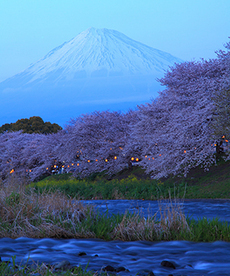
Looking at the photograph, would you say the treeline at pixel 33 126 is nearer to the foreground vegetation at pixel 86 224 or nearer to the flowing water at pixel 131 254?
the foreground vegetation at pixel 86 224

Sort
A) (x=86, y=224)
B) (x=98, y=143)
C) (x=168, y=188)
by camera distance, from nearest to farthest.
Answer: (x=86, y=224), (x=168, y=188), (x=98, y=143)

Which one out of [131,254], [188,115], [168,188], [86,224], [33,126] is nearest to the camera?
[131,254]

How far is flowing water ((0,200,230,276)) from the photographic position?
6445 millimetres

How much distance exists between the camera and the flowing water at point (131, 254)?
6.45 metres

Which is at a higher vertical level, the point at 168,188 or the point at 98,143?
the point at 98,143

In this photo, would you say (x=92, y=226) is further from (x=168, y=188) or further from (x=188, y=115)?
(x=188, y=115)

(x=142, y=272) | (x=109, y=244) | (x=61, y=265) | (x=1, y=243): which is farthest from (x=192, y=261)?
(x=1, y=243)

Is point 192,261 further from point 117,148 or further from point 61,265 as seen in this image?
point 117,148

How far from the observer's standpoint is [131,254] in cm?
744

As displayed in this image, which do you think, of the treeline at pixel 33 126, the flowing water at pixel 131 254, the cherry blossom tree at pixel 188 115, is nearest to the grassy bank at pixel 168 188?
the cherry blossom tree at pixel 188 115

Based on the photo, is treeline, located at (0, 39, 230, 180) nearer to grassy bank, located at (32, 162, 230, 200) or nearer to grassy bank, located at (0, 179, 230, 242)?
grassy bank, located at (32, 162, 230, 200)

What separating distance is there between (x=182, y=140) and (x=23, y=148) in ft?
110

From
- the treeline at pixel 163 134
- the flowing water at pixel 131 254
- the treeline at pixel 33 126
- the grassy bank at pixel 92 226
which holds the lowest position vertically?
the flowing water at pixel 131 254

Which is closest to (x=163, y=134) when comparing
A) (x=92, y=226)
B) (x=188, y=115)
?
(x=188, y=115)
